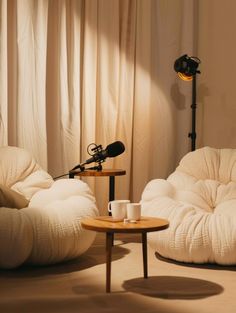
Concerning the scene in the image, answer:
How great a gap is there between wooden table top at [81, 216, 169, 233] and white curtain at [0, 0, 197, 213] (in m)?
1.64

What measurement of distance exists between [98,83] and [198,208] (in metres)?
1.56

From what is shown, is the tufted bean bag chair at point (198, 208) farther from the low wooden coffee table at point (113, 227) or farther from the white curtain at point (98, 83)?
the white curtain at point (98, 83)

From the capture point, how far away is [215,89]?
16.4 ft

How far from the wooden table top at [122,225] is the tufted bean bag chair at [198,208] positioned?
462 millimetres

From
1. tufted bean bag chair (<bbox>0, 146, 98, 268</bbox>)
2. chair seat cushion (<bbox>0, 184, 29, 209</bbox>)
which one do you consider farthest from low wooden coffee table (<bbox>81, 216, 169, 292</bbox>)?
chair seat cushion (<bbox>0, 184, 29, 209</bbox>)

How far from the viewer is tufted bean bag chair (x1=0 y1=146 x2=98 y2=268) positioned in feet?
9.94

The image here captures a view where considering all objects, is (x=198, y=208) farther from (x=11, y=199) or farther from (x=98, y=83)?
(x=98, y=83)

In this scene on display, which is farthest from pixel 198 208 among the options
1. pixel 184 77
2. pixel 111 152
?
pixel 184 77

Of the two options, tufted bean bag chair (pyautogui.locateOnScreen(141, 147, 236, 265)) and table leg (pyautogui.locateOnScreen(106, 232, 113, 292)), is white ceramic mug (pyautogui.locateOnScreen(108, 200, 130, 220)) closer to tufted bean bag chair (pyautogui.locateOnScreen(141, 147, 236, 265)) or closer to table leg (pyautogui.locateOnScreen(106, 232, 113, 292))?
table leg (pyautogui.locateOnScreen(106, 232, 113, 292))

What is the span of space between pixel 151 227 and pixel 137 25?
8.64 ft

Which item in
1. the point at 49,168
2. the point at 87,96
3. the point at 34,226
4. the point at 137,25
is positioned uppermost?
the point at 137,25

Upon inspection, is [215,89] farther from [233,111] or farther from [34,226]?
[34,226]

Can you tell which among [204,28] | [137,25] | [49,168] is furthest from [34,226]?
[204,28]

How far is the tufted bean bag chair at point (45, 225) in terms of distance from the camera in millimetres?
3029
